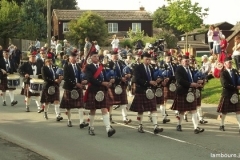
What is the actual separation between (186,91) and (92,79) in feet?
7.85

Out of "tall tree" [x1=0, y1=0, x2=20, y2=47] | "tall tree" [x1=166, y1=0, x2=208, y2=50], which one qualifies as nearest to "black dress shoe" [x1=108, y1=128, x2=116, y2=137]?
"tall tree" [x1=166, y1=0, x2=208, y2=50]

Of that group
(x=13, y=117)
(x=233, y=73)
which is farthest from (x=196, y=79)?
(x=13, y=117)

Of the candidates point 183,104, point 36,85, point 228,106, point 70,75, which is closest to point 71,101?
point 70,75

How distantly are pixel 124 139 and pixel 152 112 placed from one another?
1.10 m

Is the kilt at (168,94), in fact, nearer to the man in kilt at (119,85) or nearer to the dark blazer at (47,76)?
the man in kilt at (119,85)

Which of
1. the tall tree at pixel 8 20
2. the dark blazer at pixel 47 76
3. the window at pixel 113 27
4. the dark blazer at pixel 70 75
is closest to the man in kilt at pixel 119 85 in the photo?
the dark blazer at pixel 70 75

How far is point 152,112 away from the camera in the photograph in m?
11.4

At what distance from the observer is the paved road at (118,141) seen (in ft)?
30.1

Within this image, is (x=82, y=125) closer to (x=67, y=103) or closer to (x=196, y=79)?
(x=67, y=103)

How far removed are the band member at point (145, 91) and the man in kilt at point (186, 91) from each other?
0.65 m

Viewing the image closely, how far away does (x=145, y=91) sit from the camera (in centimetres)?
1148

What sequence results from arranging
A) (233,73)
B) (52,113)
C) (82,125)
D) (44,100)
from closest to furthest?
(233,73)
(82,125)
(44,100)
(52,113)

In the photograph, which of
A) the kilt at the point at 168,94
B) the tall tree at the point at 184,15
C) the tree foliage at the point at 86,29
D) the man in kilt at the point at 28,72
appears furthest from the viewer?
the tree foliage at the point at 86,29

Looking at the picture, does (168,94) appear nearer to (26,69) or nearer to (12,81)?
(26,69)
